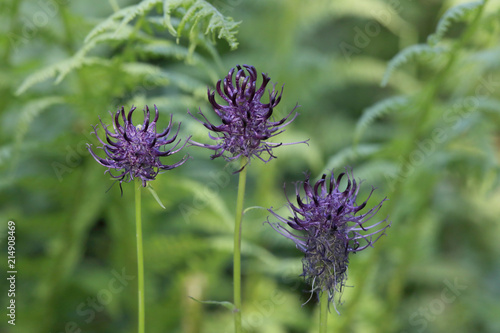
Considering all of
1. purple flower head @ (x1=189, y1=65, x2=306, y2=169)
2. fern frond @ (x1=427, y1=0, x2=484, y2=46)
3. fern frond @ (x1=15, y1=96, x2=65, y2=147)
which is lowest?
purple flower head @ (x1=189, y1=65, x2=306, y2=169)

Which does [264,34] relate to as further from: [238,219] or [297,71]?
[238,219]

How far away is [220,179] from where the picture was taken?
115 inches

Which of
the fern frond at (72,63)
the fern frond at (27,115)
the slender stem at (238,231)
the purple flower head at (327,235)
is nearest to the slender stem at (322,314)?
the purple flower head at (327,235)

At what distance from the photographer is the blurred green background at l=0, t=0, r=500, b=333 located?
6.40ft

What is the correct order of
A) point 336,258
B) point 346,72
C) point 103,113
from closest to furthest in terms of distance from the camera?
point 336,258, point 103,113, point 346,72

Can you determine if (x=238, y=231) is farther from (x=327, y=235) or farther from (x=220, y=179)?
(x=220, y=179)

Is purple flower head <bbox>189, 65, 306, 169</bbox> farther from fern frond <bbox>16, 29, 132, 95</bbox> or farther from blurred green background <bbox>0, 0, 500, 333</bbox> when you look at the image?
fern frond <bbox>16, 29, 132, 95</bbox>

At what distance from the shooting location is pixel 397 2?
4.15 m

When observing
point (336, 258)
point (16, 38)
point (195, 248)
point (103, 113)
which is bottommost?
point (336, 258)

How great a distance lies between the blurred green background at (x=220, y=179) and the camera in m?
1.95

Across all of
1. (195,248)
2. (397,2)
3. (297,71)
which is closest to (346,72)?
(297,71)

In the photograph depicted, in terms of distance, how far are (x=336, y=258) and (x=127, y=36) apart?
1.13 meters

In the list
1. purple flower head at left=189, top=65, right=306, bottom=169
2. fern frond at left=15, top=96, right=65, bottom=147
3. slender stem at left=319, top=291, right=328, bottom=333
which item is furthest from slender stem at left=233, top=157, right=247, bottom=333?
fern frond at left=15, top=96, right=65, bottom=147

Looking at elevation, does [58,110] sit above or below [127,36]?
above
